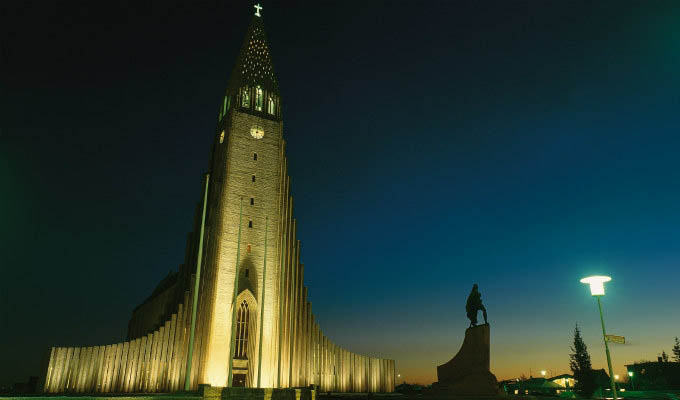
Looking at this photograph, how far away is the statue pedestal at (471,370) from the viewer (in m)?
24.7

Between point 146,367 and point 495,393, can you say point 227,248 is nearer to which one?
point 146,367

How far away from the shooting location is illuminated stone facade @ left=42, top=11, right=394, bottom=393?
31.5 meters

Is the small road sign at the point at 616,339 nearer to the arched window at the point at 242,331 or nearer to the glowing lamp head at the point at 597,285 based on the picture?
the glowing lamp head at the point at 597,285

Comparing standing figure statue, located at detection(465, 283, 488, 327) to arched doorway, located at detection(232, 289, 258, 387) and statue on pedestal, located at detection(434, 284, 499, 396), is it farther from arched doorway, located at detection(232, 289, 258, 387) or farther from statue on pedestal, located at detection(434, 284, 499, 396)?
arched doorway, located at detection(232, 289, 258, 387)

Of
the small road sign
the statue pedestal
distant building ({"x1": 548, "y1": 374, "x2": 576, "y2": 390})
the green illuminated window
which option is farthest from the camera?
distant building ({"x1": 548, "y1": 374, "x2": 576, "y2": 390})

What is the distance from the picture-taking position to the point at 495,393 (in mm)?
24359

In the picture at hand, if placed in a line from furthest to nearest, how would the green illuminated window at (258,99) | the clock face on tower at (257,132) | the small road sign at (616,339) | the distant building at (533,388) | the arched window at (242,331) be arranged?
1. the green illuminated window at (258,99)
2. the distant building at (533,388)
3. the clock face on tower at (257,132)
4. the arched window at (242,331)
5. the small road sign at (616,339)

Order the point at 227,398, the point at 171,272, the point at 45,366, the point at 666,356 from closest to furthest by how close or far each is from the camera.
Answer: the point at 227,398, the point at 45,366, the point at 171,272, the point at 666,356

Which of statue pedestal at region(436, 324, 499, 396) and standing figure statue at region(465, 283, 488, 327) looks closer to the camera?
statue pedestal at region(436, 324, 499, 396)

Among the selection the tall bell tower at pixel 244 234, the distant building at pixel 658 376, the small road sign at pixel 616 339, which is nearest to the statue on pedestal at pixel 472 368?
the small road sign at pixel 616 339

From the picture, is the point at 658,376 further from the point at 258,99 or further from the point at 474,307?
the point at 258,99

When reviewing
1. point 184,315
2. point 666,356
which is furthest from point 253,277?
point 666,356

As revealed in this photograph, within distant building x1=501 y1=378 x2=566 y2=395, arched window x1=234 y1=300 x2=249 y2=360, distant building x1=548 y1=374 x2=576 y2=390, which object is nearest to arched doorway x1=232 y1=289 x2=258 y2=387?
arched window x1=234 y1=300 x2=249 y2=360

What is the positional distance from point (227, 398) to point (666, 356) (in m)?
80.9
